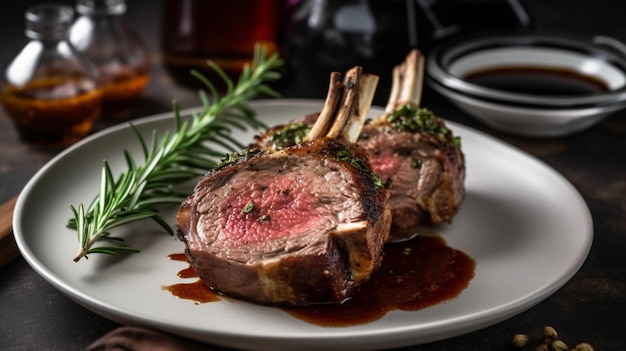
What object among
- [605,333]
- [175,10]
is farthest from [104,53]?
[605,333]

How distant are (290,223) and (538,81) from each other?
2408 mm

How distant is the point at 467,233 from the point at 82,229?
140 centimetres

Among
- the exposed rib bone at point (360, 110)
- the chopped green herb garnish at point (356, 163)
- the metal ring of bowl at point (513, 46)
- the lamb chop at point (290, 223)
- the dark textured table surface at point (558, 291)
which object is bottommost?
the dark textured table surface at point (558, 291)

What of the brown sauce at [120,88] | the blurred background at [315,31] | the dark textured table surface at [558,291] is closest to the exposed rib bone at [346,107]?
the dark textured table surface at [558,291]

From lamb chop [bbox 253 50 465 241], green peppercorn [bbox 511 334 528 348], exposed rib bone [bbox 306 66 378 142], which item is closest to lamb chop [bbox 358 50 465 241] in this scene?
lamb chop [bbox 253 50 465 241]

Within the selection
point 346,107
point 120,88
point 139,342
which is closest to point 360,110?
point 346,107

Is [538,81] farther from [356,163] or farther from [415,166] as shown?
[356,163]

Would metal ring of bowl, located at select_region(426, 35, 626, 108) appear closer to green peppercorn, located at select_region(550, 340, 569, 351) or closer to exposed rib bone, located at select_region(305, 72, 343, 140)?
exposed rib bone, located at select_region(305, 72, 343, 140)

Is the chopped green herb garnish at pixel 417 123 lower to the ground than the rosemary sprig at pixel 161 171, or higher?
higher

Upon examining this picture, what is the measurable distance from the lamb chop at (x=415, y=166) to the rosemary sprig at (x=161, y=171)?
625mm

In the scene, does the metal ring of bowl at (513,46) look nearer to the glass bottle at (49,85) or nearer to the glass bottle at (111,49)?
the glass bottle at (111,49)

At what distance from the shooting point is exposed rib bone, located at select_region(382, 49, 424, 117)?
11.2 ft

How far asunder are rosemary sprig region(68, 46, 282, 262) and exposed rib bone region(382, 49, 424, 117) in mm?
604

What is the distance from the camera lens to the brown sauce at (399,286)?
254cm
